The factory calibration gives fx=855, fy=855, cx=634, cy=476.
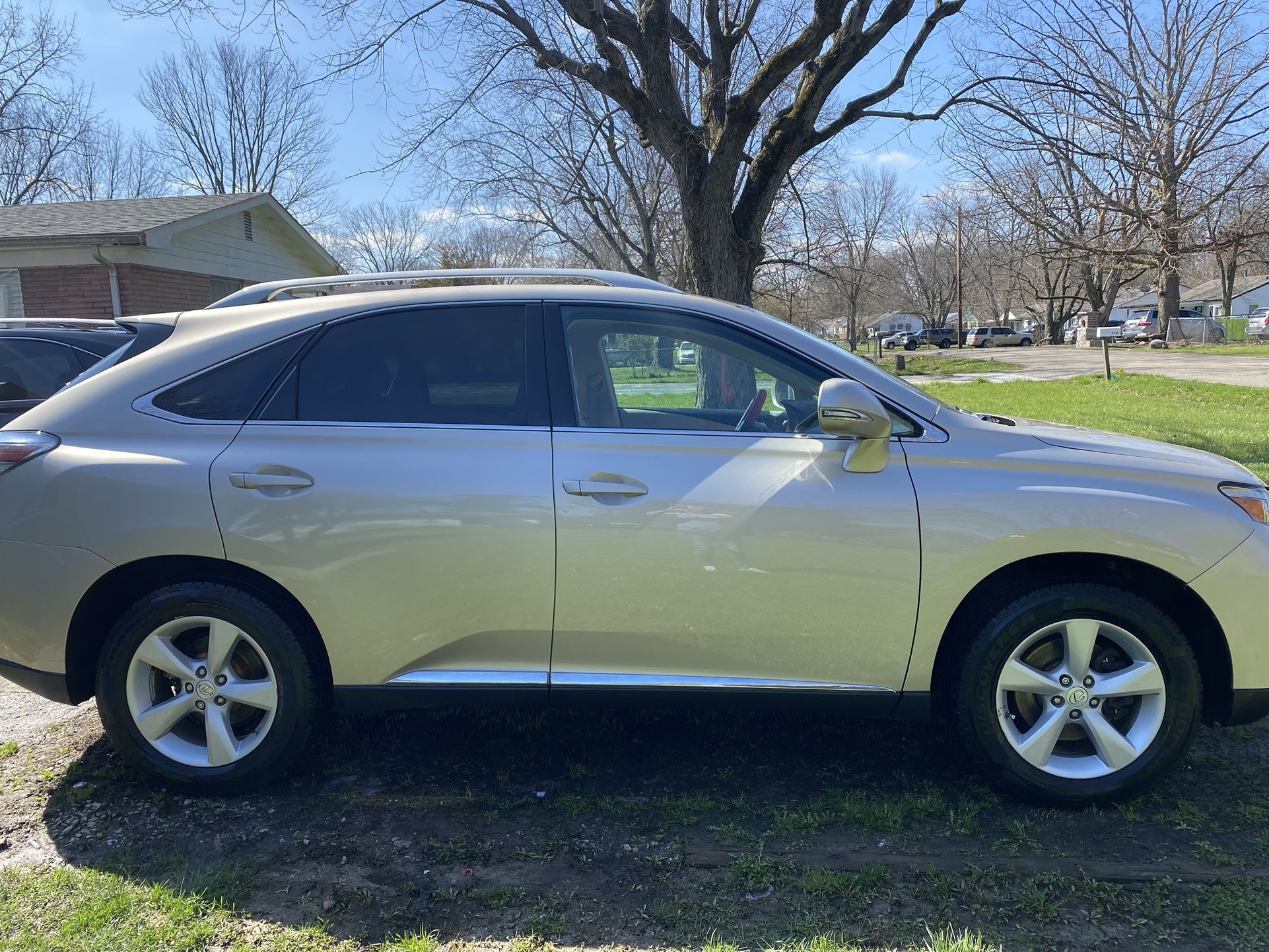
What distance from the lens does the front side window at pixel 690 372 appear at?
9.87 ft

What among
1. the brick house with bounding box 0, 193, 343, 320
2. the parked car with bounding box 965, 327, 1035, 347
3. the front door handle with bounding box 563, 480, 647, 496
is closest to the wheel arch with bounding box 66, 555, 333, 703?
the front door handle with bounding box 563, 480, 647, 496

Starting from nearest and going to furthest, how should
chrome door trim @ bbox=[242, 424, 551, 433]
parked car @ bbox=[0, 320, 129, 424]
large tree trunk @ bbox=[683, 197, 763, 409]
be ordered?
1. chrome door trim @ bbox=[242, 424, 551, 433]
2. parked car @ bbox=[0, 320, 129, 424]
3. large tree trunk @ bbox=[683, 197, 763, 409]

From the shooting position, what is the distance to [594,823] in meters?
2.86

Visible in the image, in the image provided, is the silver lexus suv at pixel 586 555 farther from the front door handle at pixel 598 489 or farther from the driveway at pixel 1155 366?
the driveway at pixel 1155 366

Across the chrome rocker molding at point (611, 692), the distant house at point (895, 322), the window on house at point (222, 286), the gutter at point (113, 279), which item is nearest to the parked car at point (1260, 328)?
the distant house at point (895, 322)

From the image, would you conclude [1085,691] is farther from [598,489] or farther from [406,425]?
[406,425]

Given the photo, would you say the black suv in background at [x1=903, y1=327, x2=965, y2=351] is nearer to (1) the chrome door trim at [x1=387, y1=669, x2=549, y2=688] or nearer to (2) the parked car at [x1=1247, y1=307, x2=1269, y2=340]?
(2) the parked car at [x1=1247, y1=307, x2=1269, y2=340]

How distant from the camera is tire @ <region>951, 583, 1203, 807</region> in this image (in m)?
2.79

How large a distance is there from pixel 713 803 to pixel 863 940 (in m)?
0.75

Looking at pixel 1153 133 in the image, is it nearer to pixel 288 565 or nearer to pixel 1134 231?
pixel 1134 231

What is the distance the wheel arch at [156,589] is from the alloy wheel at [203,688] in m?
0.14

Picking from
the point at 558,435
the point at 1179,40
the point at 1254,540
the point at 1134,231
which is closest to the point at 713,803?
the point at 558,435

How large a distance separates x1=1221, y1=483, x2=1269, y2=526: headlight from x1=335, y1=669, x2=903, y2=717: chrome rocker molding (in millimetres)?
1276

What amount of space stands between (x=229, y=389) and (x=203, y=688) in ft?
3.43
